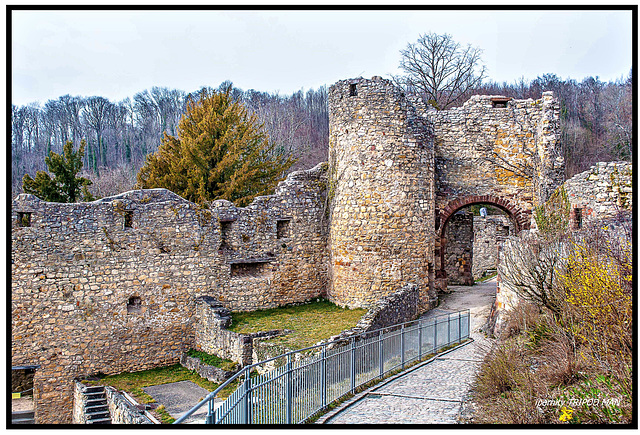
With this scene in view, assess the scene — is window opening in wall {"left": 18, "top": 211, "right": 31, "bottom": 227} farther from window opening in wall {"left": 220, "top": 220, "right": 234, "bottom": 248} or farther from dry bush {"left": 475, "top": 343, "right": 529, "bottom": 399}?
dry bush {"left": 475, "top": 343, "right": 529, "bottom": 399}

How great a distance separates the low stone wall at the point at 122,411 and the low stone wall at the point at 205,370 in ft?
6.73

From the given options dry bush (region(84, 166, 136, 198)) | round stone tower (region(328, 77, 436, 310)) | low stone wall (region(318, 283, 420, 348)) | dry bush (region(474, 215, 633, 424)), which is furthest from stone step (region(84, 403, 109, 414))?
dry bush (region(84, 166, 136, 198))

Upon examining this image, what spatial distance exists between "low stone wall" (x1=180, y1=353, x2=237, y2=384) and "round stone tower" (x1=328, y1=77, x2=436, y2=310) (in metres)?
4.50

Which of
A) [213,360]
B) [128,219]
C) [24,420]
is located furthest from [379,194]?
[24,420]

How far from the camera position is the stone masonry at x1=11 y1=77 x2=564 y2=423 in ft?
44.9

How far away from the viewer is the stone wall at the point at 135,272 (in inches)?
531

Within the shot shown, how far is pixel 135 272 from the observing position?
14625mm

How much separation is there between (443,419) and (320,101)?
44549 mm

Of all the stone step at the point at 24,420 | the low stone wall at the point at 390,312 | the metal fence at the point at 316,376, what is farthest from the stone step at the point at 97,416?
the low stone wall at the point at 390,312

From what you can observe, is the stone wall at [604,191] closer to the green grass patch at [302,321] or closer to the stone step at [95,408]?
the green grass patch at [302,321]

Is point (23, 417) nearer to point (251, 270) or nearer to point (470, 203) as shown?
point (251, 270)

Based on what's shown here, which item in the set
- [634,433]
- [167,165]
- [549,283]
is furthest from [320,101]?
[634,433]

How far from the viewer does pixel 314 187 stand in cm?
1745

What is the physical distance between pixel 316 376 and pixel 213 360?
5.45 m
